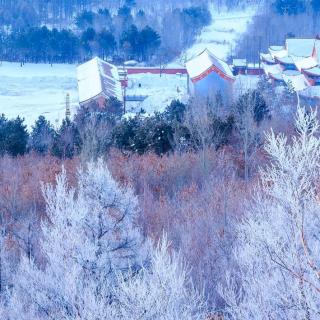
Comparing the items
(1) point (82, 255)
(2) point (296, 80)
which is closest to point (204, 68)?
(2) point (296, 80)

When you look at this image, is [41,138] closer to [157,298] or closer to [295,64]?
[157,298]

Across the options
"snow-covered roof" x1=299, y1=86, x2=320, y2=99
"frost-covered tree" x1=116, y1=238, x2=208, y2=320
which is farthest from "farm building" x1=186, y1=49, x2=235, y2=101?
"frost-covered tree" x1=116, y1=238, x2=208, y2=320

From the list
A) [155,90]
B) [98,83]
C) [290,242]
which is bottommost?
[155,90]

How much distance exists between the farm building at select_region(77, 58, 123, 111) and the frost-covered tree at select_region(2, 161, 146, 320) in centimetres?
901

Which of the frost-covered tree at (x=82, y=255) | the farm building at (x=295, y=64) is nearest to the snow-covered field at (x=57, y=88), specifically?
the farm building at (x=295, y=64)

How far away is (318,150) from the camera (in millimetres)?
2666

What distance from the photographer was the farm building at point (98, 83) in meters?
14.0

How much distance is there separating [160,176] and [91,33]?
1425 cm

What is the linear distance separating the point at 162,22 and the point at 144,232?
65.4 feet

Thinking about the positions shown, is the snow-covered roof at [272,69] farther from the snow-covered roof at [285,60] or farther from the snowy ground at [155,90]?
the snowy ground at [155,90]

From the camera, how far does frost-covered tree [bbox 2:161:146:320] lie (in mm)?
3469

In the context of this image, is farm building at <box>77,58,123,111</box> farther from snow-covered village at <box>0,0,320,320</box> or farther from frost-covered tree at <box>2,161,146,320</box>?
frost-covered tree at <box>2,161,146,320</box>

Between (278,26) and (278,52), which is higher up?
(278,26)

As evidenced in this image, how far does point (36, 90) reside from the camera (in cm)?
1741
